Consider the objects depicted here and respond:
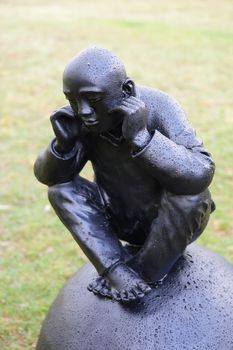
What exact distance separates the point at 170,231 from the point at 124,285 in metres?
0.33

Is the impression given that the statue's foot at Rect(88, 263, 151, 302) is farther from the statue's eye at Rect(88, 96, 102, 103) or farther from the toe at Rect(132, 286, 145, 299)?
the statue's eye at Rect(88, 96, 102, 103)

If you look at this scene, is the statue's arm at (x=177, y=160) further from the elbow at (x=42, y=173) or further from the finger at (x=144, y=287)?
the elbow at (x=42, y=173)

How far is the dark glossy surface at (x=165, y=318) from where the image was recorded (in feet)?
8.75

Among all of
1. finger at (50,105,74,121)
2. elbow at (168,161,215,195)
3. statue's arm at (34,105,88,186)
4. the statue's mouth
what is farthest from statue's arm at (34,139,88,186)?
elbow at (168,161,215,195)

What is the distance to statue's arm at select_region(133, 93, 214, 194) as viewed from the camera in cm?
244

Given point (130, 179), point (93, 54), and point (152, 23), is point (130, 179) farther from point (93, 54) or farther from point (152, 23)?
point (152, 23)

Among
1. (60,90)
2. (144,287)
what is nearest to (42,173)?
(144,287)

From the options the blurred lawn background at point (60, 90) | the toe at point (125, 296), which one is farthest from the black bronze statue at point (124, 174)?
the blurred lawn background at point (60, 90)

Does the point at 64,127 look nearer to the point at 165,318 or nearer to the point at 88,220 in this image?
the point at 88,220

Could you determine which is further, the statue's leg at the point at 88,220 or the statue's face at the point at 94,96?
the statue's leg at the point at 88,220

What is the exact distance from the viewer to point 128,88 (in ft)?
8.29

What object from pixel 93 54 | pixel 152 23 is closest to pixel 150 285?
pixel 93 54

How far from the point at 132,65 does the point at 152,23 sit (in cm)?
337

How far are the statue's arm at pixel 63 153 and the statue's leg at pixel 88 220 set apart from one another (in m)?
0.07
